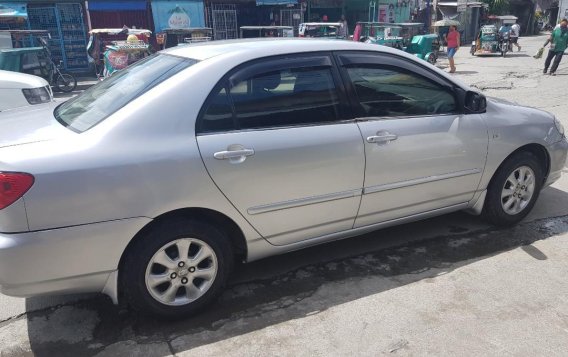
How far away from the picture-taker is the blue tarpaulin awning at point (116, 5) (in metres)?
17.6

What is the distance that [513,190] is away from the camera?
4035 millimetres

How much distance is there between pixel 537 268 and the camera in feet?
11.5

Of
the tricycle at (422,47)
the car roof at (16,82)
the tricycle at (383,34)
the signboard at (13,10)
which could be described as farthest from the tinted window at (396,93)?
the signboard at (13,10)

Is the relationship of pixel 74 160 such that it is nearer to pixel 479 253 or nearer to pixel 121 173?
pixel 121 173

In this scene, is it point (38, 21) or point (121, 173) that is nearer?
point (121, 173)

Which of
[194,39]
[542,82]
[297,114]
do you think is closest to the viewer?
[297,114]

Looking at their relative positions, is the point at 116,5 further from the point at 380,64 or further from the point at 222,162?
the point at 222,162

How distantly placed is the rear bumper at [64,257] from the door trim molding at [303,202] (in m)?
0.67

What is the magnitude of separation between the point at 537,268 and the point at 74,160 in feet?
10.6

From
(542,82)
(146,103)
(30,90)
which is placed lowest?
(542,82)

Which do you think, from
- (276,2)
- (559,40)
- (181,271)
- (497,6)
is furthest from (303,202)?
(497,6)

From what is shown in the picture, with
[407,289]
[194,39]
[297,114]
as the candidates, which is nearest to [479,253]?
[407,289]

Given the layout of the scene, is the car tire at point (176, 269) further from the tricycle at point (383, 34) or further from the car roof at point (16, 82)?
the tricycle at point (383, 34)

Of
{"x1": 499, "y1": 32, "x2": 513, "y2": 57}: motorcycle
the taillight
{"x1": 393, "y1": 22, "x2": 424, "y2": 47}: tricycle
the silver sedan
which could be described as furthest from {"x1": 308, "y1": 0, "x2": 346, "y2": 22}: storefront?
the taillight
